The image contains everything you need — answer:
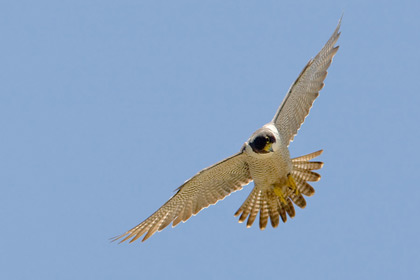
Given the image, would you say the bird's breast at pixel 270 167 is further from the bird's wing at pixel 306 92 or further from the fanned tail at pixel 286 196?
the bird's wing at pixel 306 92

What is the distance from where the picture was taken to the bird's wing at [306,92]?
456 inches

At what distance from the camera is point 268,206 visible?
12.0m

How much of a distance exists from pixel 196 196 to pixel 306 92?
2.36m

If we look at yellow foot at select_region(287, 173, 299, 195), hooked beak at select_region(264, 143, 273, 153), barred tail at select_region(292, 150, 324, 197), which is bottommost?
yellow foot at select_region(287, 173, 299, 195)

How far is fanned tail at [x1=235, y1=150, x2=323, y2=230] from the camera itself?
11.7 metres

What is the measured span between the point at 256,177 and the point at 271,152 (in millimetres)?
732

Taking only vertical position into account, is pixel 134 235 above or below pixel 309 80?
below

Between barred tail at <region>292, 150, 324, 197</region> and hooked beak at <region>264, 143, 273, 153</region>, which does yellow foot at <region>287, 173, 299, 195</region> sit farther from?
hooked beak at <region>264, 143, 273, 153</region>

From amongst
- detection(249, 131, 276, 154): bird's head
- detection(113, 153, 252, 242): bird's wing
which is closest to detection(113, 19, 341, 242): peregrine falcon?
detection(113, 153, 252, 242): bird's wing

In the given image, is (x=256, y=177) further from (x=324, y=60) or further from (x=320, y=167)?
(x=324, y=60)

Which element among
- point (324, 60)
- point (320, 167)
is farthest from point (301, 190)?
point (324, 60)

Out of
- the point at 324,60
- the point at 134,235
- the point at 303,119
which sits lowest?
the point at 134,235

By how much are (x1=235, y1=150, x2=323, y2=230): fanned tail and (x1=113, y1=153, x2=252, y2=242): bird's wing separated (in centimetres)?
38

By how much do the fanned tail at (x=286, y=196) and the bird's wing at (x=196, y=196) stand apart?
0.38m
